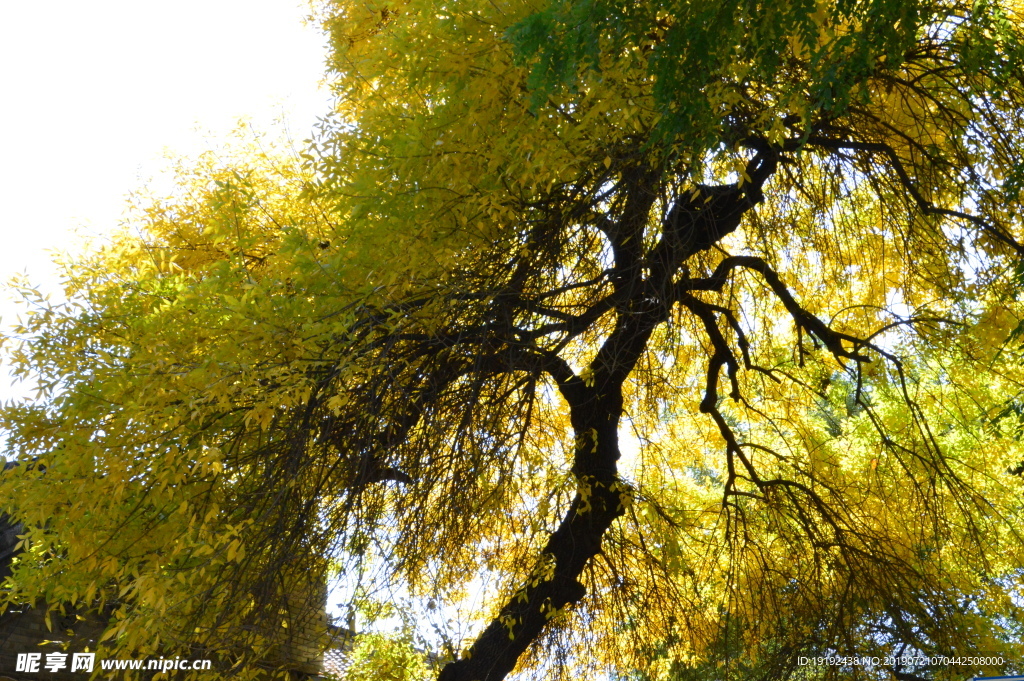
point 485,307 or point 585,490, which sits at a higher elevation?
point 485,307

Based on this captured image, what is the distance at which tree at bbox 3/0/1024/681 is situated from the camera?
12.1 ft

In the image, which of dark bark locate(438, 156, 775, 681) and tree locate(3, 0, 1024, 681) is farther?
dark bark locate(438, 156, 775, 681)

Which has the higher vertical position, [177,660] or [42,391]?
[42,391]

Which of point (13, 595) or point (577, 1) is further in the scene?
point (13, 595)

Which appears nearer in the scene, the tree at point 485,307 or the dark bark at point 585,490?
the tree at point 485,307

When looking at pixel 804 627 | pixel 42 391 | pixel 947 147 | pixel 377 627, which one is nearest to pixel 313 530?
pixel 42 391

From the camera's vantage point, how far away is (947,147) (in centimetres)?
543

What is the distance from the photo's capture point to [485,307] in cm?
459

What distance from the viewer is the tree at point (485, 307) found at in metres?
3.69

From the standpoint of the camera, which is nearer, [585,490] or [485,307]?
[485,307]

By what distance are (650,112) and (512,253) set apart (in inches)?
54.3

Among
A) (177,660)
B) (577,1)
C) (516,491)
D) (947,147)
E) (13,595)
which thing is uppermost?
(947,147)

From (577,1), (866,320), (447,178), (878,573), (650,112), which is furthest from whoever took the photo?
(866,320)

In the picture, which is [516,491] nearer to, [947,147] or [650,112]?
[650,112]
